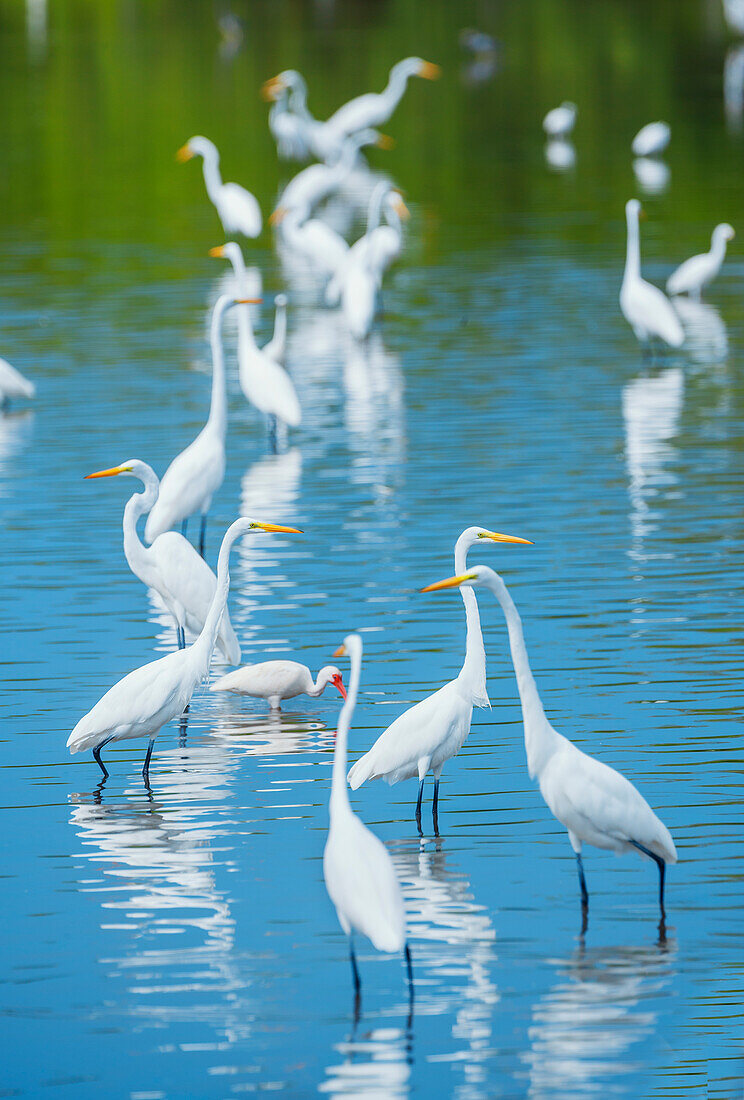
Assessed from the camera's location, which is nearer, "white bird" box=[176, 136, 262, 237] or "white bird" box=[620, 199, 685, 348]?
"white bird" box=[620, 199, 685, 348]

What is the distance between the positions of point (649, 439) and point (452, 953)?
29.5ft

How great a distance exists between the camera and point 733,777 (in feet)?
25.5

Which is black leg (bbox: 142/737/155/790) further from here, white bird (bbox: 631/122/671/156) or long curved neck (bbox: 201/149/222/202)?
white bird (bbox: 631/122/671/156)

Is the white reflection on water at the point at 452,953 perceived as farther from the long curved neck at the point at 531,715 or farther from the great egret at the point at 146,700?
the great egret at the point at 146,700

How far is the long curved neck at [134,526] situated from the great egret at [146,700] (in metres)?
1.65

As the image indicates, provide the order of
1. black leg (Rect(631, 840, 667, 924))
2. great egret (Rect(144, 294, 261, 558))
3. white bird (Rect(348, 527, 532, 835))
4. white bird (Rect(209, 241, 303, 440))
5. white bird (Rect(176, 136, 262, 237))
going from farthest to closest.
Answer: white bird (Rect(176, 136, 262, 237)) → white bird (Rect(209, 241, 303, 440)) → great egret (Rect(144, 294, 261, 558)) → white bird (Rect(348, 527, 532, 835)) → black leg (Rect(631, 840, 667, 924))

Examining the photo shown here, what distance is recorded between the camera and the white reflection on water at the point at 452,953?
5641 millimetres

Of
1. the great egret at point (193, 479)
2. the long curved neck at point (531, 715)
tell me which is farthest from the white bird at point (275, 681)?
the great egret at point (193, 479)

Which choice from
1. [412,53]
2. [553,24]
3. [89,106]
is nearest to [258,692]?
[89,106]

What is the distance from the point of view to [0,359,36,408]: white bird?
656 inches

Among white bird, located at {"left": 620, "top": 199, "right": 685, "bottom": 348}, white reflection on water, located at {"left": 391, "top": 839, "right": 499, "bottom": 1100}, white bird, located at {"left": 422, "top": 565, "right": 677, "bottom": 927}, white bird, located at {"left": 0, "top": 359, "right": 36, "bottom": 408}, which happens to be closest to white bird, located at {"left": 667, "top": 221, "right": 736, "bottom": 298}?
white bird, located at {"left": 620, "top": 199, "right": 685, "bottom": 348}

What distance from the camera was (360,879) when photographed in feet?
18.1

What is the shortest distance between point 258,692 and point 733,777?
245cm

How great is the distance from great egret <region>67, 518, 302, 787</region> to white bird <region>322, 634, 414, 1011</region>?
86.1 inches
